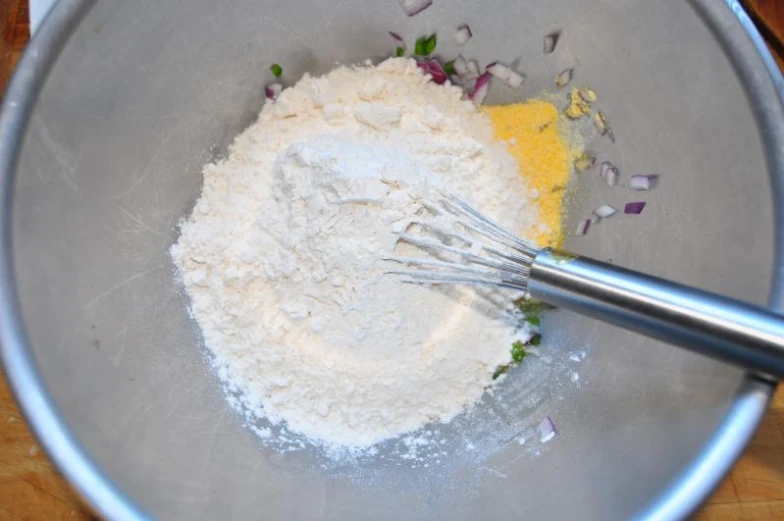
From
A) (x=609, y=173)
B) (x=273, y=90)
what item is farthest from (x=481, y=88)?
(x=273, y=90)

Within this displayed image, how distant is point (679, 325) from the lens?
→ 94cm

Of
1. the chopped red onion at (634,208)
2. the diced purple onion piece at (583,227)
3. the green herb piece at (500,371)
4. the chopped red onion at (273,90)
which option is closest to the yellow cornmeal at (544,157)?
the diced purple onion piece at (583,227)

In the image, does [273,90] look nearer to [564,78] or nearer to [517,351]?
[564,78]

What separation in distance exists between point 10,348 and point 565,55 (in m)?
1.14

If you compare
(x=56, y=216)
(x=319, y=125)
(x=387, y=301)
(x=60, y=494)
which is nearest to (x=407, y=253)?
(x=387, y=301)

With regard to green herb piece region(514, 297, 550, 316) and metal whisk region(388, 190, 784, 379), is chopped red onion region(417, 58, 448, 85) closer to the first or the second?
metal whisk region(388, 190, 784, 379)

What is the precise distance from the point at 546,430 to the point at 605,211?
1.48 ft

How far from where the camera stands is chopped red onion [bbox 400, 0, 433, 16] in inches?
58.3

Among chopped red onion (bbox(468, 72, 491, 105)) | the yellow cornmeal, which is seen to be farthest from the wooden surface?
chopped red onion (bbox(468, 72, 491, 105))

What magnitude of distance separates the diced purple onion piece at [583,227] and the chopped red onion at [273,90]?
718mm

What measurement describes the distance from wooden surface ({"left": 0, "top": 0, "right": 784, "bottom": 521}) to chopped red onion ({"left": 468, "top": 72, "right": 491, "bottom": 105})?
33.5 inches

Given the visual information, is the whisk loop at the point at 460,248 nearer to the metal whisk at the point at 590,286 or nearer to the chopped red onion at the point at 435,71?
the metal whisk at the point at 590,286

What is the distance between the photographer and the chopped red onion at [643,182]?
1300mm

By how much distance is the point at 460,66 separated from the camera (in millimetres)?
1542
